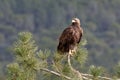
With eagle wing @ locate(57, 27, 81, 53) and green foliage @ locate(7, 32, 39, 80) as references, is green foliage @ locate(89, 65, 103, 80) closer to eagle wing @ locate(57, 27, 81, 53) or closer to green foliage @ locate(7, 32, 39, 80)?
green foliage @ locate(7, 32, 39, 80)

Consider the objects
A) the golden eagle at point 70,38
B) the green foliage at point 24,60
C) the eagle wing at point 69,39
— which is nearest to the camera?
the green foliage at point 24,60

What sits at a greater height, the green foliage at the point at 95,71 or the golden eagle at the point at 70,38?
the golden eagle at the point at 70,38

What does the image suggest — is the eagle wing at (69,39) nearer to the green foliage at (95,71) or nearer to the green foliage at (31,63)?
the green foliage at (31,63)

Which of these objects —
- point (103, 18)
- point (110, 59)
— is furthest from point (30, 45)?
point (103, 18)

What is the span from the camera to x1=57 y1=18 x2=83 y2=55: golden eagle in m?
A: 6.47

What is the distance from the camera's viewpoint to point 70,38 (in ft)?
22.6

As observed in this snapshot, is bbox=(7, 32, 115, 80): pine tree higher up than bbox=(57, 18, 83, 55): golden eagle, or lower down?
lower down

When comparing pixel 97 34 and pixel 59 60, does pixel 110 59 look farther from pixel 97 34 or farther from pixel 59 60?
pixel 59 60

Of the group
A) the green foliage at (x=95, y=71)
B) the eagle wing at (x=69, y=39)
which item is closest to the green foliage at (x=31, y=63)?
the green foliage at (x=95, y=71)

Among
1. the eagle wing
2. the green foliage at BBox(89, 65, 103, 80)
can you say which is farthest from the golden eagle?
the green foliage at BBox(89, 65, 103, 80)

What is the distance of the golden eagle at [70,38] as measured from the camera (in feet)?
21.2

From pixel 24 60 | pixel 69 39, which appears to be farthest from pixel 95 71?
pixel 69 39

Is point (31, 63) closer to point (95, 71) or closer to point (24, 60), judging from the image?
point (24, 60)

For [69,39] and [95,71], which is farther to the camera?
[69,39]
